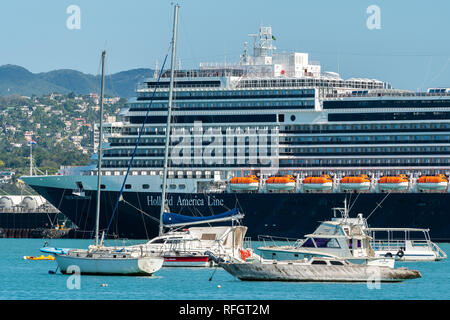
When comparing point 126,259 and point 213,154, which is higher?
point 213,154

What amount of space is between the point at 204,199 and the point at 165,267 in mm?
28616

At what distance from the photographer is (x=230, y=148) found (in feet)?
288

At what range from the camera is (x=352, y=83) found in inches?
3583

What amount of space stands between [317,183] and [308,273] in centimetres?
3709

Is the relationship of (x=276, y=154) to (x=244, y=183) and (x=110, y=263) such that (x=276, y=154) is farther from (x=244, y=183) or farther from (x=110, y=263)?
(x=110, y=263)

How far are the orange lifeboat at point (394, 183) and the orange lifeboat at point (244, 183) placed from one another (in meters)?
9.28

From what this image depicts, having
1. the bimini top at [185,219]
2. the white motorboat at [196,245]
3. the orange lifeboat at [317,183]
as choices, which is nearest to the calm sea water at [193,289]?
the white motorboat at [196,245]

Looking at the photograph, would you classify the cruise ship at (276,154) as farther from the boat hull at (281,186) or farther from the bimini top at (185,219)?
the bimini top at (185,219)

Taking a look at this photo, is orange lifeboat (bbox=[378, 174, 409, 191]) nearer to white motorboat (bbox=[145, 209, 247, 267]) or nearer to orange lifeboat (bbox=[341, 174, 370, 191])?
orange lifeboat (bbox=[341, 174, 370, 191])

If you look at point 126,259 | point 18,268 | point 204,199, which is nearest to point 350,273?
point 126,259

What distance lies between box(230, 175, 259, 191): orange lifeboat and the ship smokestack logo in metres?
1.76

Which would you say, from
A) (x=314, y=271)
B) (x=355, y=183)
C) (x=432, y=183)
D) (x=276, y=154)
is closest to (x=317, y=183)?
(x=355, y=183)
